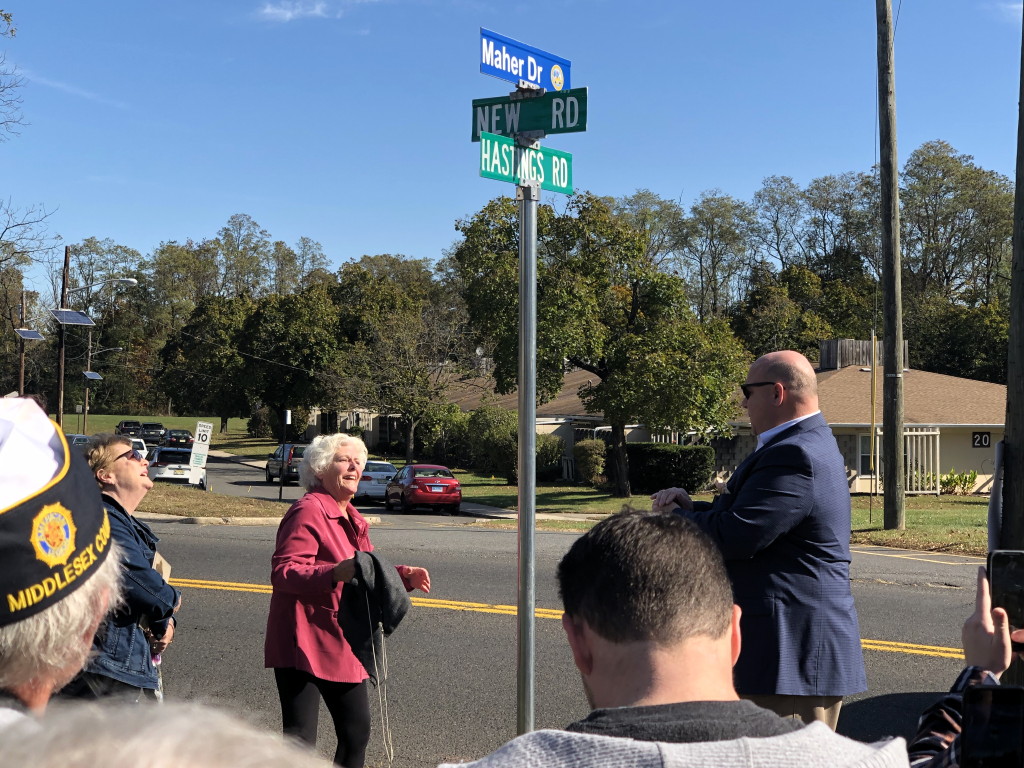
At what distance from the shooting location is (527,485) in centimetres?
416

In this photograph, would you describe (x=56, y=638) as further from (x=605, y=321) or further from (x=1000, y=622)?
(x=605, y=321)

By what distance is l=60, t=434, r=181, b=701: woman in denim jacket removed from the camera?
12.7 ft

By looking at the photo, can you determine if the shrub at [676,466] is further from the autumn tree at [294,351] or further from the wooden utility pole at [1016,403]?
the wooden utility pole at [1016,403]

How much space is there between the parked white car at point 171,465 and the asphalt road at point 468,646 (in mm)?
19033

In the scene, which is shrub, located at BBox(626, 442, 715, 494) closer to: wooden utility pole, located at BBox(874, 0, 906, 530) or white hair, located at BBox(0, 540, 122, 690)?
wooden utility pole, located at BBox(874, 0, 906, 530)

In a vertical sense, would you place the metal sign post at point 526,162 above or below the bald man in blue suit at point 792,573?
above

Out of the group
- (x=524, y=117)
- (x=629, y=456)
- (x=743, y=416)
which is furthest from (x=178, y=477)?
(x=524, y=117)

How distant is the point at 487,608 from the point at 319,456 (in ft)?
19.4

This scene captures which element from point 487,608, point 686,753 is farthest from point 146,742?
point 487,608

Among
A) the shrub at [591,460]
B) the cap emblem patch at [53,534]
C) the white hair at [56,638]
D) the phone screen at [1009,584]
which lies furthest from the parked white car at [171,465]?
the cap emblem patch at [53,534]

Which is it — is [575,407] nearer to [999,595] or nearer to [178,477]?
[178,477]

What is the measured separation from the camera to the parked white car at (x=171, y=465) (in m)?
33.2

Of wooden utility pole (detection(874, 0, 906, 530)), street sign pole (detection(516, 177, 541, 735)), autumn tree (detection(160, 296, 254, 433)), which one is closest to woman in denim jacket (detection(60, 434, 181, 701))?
street sign pole (detection(516, 177, 541, 735))

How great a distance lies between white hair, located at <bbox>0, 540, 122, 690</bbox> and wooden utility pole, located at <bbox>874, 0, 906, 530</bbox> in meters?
17.6
